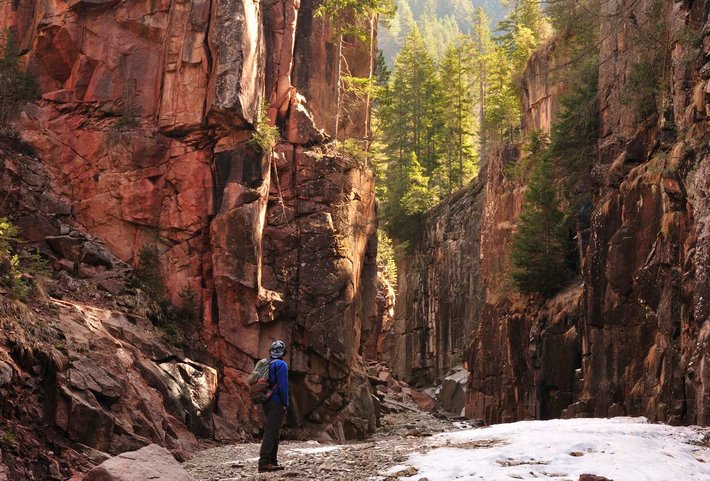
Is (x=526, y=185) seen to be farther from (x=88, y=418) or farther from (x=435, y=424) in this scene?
(x=88, y=418)

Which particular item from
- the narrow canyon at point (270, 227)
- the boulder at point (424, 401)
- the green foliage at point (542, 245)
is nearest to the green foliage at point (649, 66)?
the narrow canyon at point (270, 227)

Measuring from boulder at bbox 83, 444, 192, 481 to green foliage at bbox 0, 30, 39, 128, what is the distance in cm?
1923

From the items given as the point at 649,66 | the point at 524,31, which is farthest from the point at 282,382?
the point at 524,31

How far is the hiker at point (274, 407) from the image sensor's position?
12234 millimetres

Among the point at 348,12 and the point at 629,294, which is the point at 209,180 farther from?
the point at 629,294

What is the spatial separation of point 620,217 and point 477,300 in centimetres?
2287

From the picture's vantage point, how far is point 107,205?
2639cm

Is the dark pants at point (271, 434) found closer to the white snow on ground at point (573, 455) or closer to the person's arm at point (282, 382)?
the person's arm at point (282, 382)

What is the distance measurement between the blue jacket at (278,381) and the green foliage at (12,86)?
1761 centimetres

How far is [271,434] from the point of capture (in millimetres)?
12406

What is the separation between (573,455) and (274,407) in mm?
4410

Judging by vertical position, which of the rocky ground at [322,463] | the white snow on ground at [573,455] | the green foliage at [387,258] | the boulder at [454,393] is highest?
the green foliage at [387,258]

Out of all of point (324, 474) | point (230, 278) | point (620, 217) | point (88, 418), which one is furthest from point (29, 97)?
point (324, 474)

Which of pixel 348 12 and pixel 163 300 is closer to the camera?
pixel 163 300
